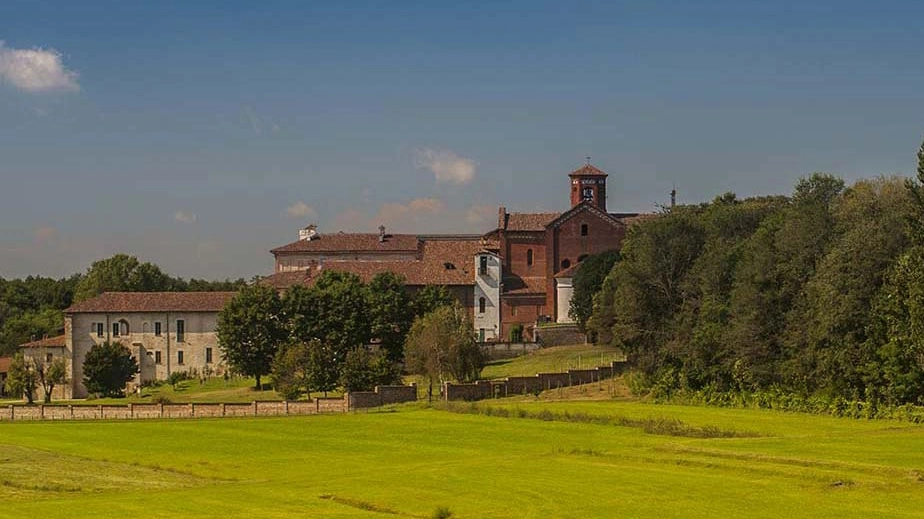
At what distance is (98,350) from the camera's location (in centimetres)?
10781

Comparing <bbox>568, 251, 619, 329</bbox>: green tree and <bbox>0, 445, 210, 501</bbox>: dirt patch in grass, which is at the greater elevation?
<bbox>568, 251, 619, 329</bbox>: green tree

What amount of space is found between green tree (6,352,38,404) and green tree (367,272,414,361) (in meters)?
26.9

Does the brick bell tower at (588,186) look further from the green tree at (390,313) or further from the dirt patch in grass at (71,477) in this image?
the dirt patch in grass at (71,477)

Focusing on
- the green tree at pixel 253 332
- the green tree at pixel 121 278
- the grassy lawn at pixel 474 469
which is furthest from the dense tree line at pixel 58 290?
the grassy lawn at pixel 474 469

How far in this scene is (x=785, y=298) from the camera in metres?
74.4

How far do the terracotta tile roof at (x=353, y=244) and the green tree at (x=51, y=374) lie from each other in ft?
107

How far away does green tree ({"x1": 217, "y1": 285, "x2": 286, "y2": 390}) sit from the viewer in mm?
102312

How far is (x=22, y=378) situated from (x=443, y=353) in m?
38.2

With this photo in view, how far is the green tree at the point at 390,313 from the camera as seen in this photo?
103 meters

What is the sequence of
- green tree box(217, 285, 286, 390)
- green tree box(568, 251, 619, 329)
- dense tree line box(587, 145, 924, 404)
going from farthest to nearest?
green tree box(568, 251, 619, 329) < green tree box(217, 285, 286, 390) < dense tree line box(587, 145, 924, 404)

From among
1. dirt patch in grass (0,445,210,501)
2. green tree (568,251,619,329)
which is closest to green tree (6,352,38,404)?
green tree (568,251,619,329)

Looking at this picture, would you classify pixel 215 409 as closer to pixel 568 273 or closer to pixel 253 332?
pixel 253 332

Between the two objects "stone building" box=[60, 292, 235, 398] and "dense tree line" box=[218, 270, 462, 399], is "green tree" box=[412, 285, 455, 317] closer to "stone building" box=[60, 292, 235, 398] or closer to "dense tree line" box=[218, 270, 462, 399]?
"dense tree line" box=[218, 270, 462, 399]

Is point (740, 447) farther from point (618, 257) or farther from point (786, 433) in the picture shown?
point (618, 257)
